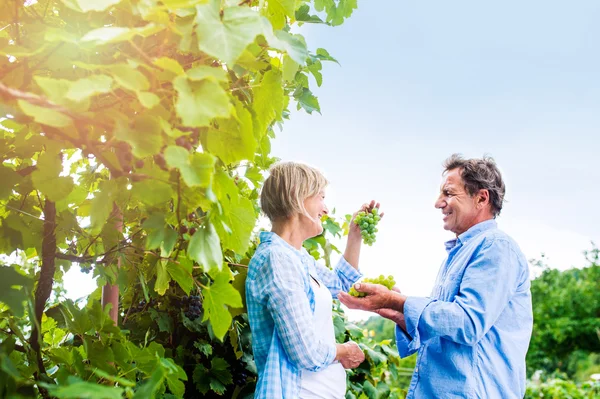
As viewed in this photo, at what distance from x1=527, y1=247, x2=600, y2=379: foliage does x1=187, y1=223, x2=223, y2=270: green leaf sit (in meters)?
20.8

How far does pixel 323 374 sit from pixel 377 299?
1.35 ft

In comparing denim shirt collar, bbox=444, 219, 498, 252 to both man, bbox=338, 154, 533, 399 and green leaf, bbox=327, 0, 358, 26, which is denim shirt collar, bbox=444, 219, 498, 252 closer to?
man, bbox=338, 154, 533, 399

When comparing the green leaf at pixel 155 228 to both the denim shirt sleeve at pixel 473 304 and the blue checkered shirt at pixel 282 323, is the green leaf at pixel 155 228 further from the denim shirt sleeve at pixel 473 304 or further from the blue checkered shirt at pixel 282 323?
the denim shirt sleeve at pixel 473 304

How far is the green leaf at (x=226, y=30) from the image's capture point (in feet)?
2.19

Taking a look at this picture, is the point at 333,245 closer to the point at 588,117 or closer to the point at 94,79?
the point at 94,79

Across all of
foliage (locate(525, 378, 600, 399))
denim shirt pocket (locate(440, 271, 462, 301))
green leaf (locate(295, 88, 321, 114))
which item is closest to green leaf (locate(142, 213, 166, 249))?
green leaf (locate(295, 88, 321, 114))

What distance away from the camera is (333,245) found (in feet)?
8.07

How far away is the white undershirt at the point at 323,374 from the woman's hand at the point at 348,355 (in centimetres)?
3

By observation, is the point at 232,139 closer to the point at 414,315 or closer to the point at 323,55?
the point at 323,55

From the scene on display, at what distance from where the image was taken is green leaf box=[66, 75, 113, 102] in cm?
63

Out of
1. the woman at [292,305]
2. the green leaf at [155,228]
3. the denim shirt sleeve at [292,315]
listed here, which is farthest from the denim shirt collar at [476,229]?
the green leaf at [155,228]

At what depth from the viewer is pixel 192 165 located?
2.33 feet

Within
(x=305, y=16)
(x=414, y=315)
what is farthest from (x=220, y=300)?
(x=414, y=315)

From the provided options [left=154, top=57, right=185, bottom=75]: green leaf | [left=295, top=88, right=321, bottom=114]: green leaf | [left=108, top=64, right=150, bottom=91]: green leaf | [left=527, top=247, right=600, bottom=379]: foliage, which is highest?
[left=527, top=247, right=600, bottom=379]: foliage
